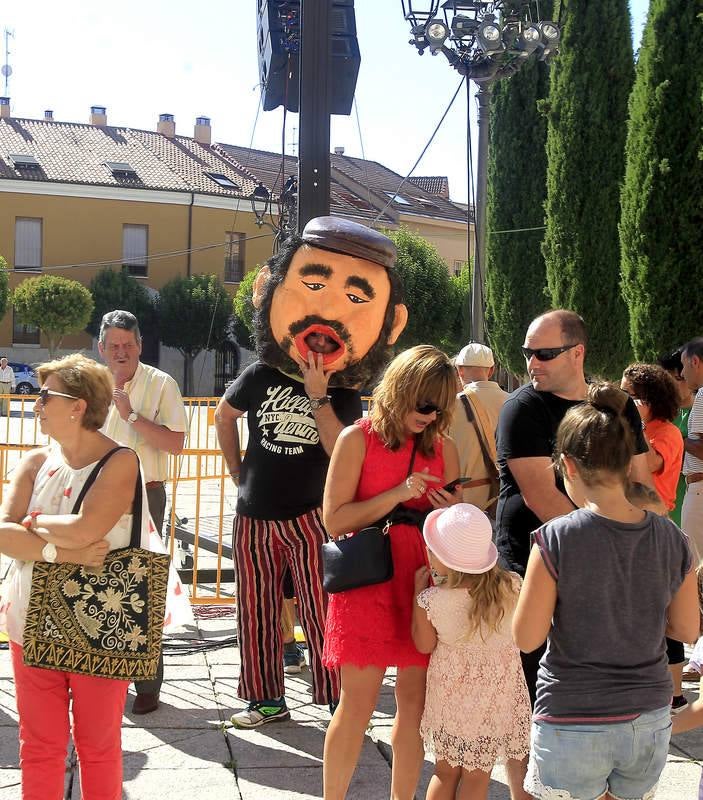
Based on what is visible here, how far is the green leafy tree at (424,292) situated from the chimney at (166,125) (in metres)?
19.2

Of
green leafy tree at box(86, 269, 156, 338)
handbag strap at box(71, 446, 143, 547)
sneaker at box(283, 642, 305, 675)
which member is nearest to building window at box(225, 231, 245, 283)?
green leafy tree at box(86, 269, 156, 338)

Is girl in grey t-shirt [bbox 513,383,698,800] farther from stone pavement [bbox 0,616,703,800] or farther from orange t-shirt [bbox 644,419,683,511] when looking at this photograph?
orange t-shirt [bbox 644,419,683,511]

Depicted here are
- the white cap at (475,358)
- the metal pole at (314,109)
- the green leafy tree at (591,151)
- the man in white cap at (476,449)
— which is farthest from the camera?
the green leafy tree at (591,151)

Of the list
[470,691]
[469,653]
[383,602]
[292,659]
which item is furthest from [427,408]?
[292,659]

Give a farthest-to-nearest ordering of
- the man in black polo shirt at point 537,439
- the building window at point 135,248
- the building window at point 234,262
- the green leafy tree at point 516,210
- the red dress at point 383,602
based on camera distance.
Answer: the building window at point 234,262
the building window at point 135,248
the green leafy tree at point 516,210
the man in black polo shirt at point 537,439
the red dress at point 383,602

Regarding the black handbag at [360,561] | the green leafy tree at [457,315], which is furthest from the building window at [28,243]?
the black handbag at [360,561]

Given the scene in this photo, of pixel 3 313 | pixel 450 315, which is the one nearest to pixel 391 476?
pixel 450 315

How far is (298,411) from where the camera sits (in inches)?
177

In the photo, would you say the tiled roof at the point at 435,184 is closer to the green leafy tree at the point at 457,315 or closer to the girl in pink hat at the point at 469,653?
the green leafy tree at the point at 457,315

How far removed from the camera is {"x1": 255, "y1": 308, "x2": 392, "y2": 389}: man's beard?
4.67 metres

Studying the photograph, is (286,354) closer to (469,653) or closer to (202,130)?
(469,653)

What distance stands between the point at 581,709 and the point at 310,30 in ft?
12.6

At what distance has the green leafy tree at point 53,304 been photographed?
118 ft

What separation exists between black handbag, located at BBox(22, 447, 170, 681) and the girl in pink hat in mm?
877
